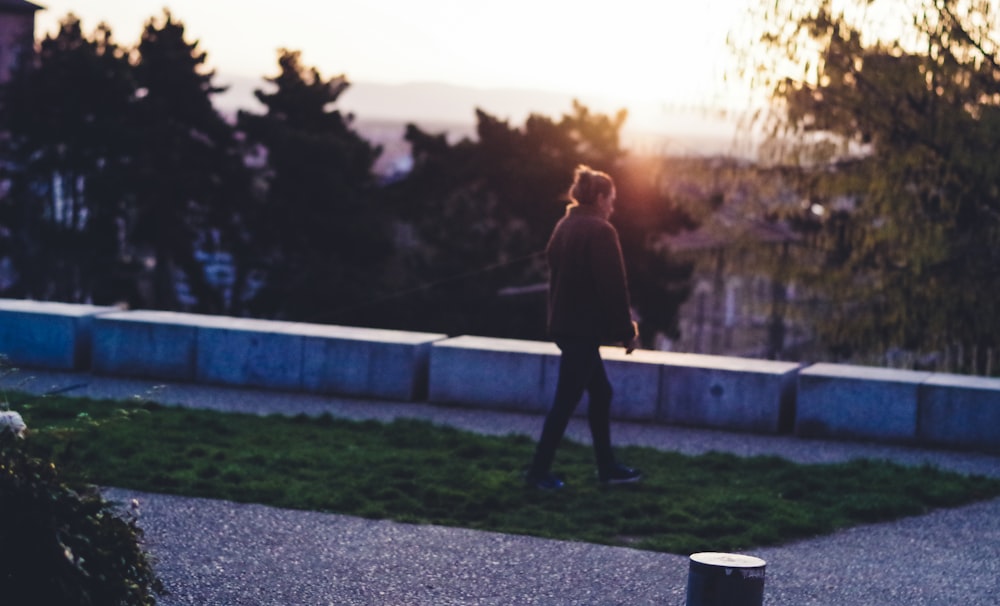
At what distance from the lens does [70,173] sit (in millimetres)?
49594

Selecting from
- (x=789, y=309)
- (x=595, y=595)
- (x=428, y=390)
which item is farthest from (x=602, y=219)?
(x=789, y=309)

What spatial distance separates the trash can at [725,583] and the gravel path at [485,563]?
4.08 feet

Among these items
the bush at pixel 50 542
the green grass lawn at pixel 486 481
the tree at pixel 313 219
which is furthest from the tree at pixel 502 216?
the bush at pixel 50 542

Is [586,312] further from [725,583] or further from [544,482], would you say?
[725,583]

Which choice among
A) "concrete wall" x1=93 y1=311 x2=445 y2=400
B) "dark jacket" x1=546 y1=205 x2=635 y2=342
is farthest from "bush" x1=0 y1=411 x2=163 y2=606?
"concrete wall" x1=93 y1=311 x2=445 y2=400

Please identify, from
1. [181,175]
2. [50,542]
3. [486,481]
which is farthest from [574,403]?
[181,175]

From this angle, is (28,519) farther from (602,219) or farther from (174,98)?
(174,98)

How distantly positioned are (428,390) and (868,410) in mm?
3302

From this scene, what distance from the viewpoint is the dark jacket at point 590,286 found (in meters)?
7.74

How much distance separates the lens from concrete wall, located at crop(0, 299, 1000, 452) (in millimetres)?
9914

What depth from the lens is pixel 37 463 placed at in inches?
158

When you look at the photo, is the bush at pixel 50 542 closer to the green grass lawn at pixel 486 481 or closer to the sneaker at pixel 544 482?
the green grass lawn at pixel 486 481

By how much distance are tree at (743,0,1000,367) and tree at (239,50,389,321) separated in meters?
24.0

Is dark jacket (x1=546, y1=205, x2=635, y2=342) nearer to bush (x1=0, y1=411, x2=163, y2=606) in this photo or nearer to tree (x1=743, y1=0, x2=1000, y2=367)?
bush (x1=0, y1=411, x2=163, y2=606)
